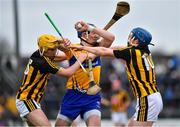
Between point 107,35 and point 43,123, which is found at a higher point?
point 107,35

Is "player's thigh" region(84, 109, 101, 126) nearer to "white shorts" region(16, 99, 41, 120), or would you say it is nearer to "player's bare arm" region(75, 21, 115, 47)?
"white shorts" region(16, 99, 41, 120)

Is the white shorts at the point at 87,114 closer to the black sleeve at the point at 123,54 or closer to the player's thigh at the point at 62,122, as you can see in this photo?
the player's thigh at the point at 62,122

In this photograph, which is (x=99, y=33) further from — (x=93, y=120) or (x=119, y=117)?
(x=119, y=117)

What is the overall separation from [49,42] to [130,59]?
50.1 inches

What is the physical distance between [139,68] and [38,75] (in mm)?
1535

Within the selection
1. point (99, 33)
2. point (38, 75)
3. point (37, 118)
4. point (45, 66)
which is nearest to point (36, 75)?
point (38, 75)

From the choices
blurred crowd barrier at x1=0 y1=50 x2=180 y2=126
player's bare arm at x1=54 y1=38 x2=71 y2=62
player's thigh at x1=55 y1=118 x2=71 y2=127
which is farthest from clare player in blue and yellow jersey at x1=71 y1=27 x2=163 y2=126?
blurred crowd barrier at x1=0 y1=50 x2=180 y2=126

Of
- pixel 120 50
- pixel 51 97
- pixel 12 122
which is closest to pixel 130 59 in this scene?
pixel 120 50

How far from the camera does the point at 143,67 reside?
1191cm

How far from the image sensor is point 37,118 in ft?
40.2

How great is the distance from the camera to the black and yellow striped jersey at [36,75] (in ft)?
40.0

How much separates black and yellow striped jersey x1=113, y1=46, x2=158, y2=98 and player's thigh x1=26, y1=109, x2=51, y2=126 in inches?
56.2

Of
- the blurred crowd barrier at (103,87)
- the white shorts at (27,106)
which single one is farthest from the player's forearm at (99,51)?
the blurred crowd barrier at (103,87)

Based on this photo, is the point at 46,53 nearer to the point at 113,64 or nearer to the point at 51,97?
the point at 51,97
